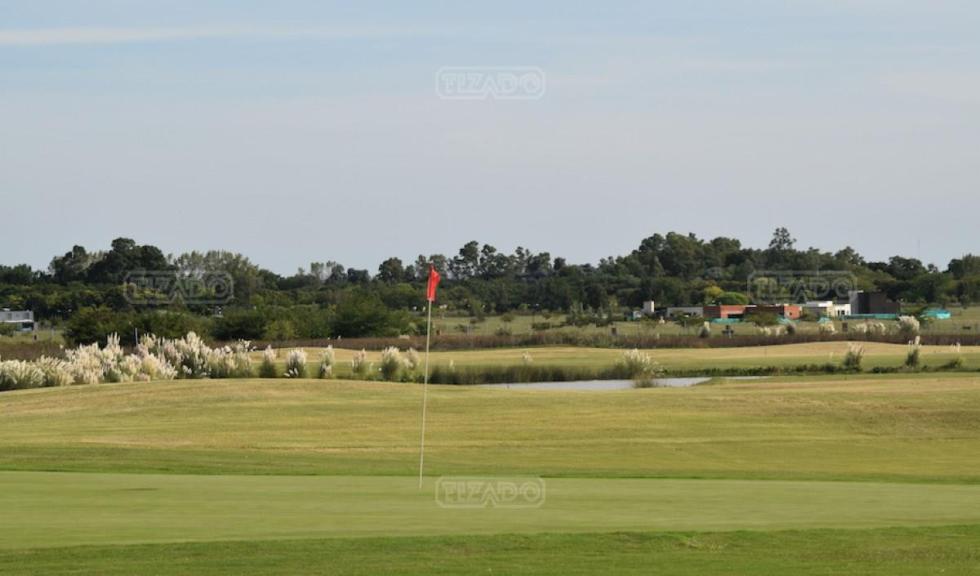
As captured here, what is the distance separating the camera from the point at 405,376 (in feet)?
146

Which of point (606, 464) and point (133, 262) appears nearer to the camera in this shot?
Answer: point (606, 464)

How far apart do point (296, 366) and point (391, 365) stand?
10.2 ft

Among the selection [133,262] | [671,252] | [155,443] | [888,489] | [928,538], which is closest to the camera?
[928,538]

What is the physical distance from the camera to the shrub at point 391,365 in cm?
4456

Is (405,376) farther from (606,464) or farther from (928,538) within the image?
(928,538)

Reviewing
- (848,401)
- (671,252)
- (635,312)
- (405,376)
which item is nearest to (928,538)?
(848,401)

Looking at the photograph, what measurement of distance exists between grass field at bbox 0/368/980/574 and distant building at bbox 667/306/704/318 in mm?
65187

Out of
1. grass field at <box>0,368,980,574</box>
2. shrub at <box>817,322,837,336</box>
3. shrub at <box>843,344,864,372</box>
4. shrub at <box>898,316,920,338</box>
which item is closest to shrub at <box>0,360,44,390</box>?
A: grass field at <box>0,368,980,574</box>

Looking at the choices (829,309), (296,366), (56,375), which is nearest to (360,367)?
(296,366)

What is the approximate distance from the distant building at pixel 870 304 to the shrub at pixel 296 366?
82395 mm

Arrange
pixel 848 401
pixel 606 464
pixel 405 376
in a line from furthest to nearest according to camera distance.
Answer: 1. pixel 405 376
2. pixel 848 401
3. pixel 606 464

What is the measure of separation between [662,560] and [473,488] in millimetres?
6577

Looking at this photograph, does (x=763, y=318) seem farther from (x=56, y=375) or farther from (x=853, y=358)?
(x=56, y=375)

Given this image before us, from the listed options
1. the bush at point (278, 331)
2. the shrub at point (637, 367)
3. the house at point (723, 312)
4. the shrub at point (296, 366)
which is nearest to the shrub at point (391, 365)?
the shrub at point (296, 366)
